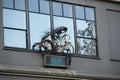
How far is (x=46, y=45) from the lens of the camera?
58.3 ft

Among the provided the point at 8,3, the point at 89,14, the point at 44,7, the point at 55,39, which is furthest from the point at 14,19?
the point at 89,14

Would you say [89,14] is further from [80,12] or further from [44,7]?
[44,7]

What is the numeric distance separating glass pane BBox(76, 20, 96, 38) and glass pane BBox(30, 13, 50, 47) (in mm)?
1461

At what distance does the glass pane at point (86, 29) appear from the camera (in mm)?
19031

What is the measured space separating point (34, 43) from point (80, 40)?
85.8 inches

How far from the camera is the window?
685 inches

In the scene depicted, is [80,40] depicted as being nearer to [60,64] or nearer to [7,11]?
[60,64]

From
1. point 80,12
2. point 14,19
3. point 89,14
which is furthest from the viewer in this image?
point 89,14

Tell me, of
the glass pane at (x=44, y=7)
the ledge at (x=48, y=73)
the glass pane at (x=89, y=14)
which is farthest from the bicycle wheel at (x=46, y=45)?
the glass pane at (x=89, y=14)

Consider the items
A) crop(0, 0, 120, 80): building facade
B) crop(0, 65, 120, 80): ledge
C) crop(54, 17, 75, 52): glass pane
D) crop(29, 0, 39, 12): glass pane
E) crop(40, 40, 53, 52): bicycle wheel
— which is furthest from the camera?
crop(54, 17, 75, 52): glass pane

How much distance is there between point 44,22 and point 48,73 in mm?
2071

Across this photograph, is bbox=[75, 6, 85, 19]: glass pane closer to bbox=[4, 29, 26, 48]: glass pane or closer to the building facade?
the building facade

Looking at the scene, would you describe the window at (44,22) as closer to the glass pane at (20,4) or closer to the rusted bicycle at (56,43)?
the glass pane at (20,4)

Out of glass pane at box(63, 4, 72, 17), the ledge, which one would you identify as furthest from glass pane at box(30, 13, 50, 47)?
the ledge
